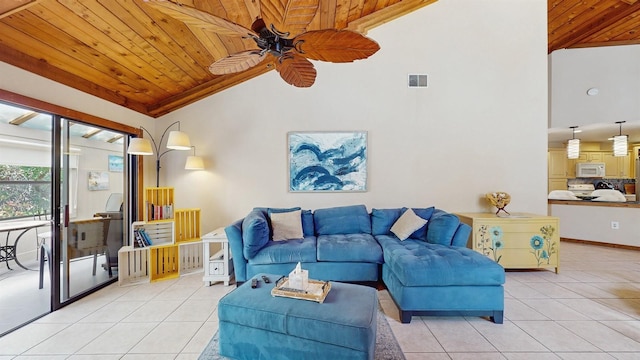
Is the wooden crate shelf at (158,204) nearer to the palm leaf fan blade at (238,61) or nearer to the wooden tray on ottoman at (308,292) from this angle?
the palm leaf fan blade at (238,61)

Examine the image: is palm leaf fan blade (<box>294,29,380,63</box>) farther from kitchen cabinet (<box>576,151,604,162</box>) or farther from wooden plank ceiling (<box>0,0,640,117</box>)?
kitchen cabinet (<box>576,151,604,162</box>)

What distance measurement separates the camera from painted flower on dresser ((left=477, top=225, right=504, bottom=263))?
332 centimetres

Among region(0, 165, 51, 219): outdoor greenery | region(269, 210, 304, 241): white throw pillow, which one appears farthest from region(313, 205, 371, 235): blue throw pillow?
region(0, 165, 51, 219): outdoor greenery

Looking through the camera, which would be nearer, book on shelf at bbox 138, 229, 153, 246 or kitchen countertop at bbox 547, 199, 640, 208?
book on shelf at bbox 138, 229, 153, 246

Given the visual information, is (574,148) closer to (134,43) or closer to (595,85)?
(595,85)

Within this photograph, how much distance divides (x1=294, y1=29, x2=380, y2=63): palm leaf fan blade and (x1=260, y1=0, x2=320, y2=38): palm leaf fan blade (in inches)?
3.2

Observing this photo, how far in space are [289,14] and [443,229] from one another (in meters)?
2.72

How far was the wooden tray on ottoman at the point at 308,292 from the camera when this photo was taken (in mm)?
1731

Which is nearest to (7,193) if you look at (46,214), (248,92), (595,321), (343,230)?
→ (46,214)

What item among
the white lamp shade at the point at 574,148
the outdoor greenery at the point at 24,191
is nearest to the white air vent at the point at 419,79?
the white lamp shade at the point at 574,148

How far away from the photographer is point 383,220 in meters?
3.51

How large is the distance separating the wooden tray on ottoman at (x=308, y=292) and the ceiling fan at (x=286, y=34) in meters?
1.69

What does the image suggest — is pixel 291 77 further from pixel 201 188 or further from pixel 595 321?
pixel 595 321

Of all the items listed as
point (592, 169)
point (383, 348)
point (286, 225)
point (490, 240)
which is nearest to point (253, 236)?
point (286, 225)
